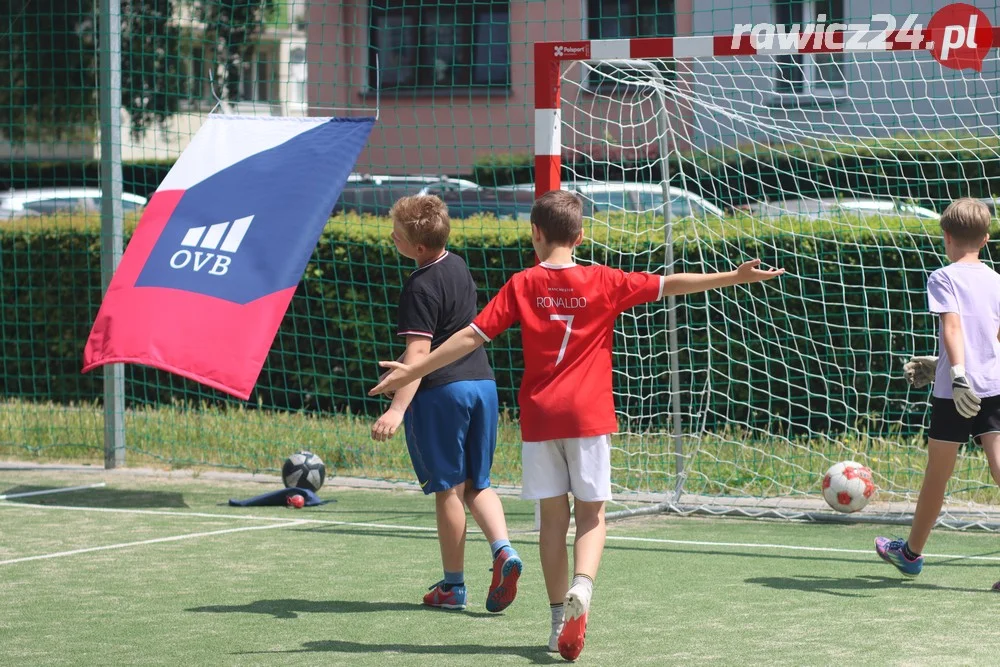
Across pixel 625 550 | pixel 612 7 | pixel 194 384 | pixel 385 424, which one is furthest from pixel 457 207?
pixel 612 7

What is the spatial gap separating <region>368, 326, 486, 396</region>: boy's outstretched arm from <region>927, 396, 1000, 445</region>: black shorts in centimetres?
206

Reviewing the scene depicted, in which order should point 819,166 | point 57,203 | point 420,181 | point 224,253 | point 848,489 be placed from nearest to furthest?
point 848,489
point 224,253
point 819,166
point 420,181
point 57,203

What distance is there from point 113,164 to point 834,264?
5.00 metres

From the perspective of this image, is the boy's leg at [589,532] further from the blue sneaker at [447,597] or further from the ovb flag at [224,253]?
the ovb flag at [224,253]

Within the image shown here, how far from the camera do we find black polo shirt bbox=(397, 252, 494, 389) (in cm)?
503

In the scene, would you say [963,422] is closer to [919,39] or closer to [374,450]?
[919,39]

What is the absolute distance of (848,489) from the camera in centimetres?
701

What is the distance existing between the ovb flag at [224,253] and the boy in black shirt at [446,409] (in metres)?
2.53

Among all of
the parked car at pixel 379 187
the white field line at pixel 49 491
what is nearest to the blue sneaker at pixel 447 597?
the white field line at pixel 49 491

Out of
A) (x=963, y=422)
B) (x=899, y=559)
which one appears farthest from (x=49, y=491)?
(x=963, y=422)

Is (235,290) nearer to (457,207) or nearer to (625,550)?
(625,550)

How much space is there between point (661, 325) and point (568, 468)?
464cm

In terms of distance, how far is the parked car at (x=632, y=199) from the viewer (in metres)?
8.46

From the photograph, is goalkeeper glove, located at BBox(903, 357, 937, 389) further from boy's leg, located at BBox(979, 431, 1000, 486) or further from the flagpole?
the flagpole
